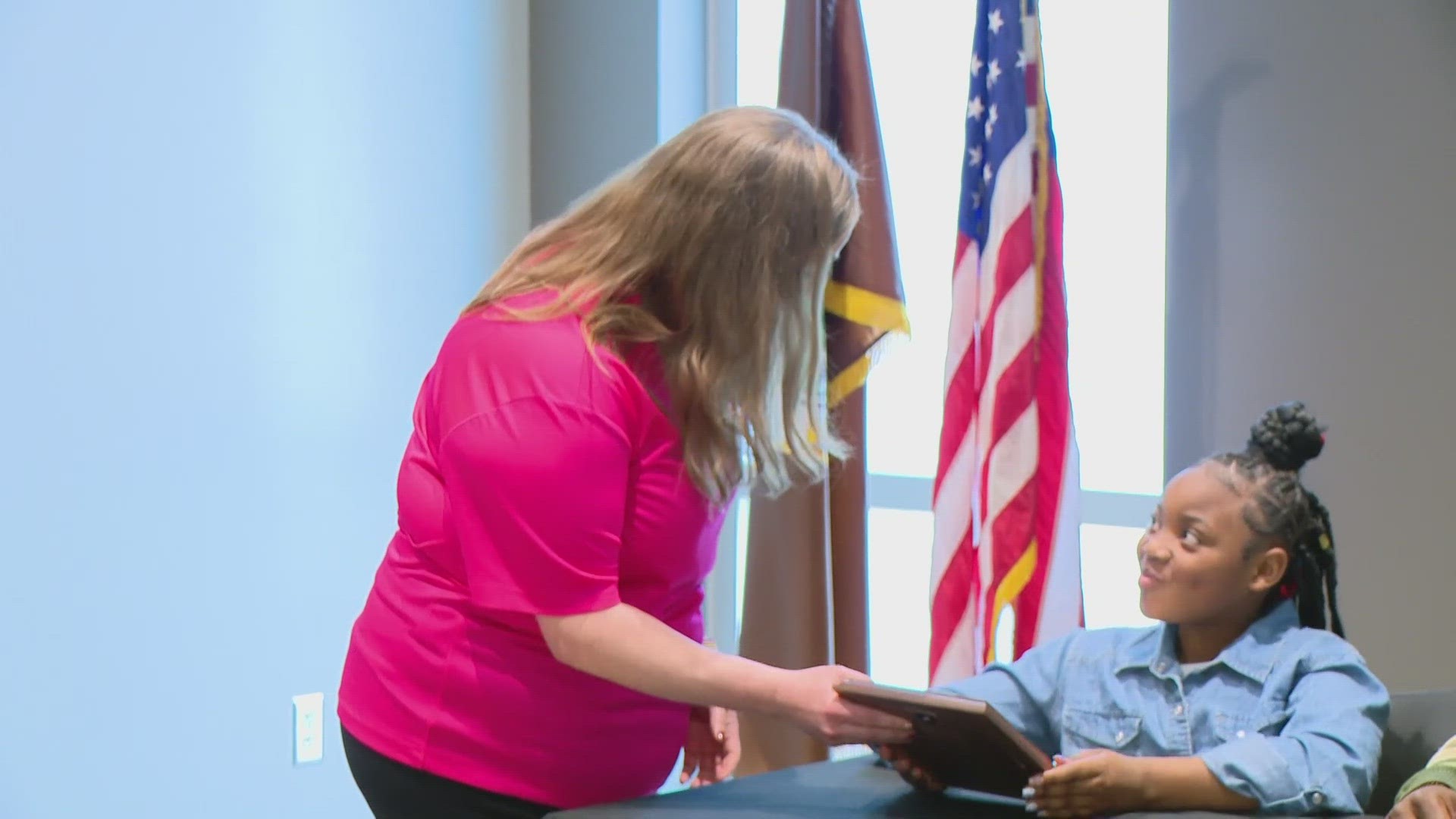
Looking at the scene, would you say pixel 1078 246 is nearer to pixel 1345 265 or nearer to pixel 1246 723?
pixel 1345 265

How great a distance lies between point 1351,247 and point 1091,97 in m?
0.81

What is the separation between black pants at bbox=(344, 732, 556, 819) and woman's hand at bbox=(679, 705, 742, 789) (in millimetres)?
247

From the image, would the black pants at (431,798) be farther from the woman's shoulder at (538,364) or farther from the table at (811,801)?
the woman's shoulder at (538,364)

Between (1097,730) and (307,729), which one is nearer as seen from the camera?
(1097,730)

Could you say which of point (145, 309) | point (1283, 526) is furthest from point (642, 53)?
point (1283, 526)

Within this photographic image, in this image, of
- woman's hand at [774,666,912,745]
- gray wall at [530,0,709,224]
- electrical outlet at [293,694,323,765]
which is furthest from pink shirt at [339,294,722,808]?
gray wall at [530,0,709,224]

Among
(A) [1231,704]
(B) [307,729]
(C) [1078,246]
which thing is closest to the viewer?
(A) [1231,704]

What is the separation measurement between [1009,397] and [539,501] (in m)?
1.53

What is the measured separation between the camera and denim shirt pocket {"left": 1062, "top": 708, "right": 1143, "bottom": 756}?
5.52 ft

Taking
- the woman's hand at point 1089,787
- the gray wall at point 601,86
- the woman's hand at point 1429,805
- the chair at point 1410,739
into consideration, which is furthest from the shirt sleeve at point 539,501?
the gray wall at point 601,86

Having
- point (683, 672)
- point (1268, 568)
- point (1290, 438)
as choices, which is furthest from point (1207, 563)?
point (683, 672)

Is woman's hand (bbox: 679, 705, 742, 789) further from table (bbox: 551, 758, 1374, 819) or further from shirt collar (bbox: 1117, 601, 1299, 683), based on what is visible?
shirt collar (bbox: 1117, 601, 1299, 683)

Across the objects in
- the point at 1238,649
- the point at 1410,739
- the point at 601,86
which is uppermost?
the point at 601,86

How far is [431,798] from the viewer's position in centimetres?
→ 145
